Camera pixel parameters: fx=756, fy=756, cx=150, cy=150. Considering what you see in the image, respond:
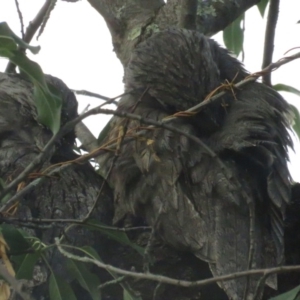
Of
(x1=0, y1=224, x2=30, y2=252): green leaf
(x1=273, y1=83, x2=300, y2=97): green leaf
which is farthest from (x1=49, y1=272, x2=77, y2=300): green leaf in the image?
(x1=273, y1=83, x2=300, y2=97): green leaf

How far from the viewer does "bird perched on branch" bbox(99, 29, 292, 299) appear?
2584 mm

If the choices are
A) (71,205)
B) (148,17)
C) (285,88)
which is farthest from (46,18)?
(285,88)

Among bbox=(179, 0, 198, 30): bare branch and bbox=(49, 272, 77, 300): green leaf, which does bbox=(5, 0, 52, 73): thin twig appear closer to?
bbox=(179, 0, 198, 30): bare branch

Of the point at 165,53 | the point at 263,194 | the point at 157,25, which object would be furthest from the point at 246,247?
the point at 157,25

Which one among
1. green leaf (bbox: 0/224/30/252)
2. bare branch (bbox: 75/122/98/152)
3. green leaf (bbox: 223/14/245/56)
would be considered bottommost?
bare branch (bbox: 75/122/98/152)

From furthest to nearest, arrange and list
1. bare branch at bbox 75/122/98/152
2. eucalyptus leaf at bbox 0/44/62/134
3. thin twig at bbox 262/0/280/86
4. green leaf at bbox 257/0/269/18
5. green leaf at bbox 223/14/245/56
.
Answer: green leaf at bbox 223/14/245/56, green leaf at bbox 257/0/269/18, thin twig at bbox 262/0/280/86, bare branch at bbox 75/122/98/152, eucalyptus leaf at bbox 0/44/62/134

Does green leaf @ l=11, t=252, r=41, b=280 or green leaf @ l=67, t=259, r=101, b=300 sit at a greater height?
green leaf @ l=11, t=252, r=41, b=280

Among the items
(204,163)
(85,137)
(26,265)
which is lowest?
(85,137)

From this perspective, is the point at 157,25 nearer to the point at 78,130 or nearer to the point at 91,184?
the point at 78,130

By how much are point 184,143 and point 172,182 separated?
6.3 inches

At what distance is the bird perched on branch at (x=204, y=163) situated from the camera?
2.58 m

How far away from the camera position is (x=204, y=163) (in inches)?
108

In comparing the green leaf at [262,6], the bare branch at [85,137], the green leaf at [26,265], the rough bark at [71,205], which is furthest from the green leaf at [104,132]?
the green leaf at [262,6]

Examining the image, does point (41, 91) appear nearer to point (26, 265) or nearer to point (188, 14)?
point (26, 265)
